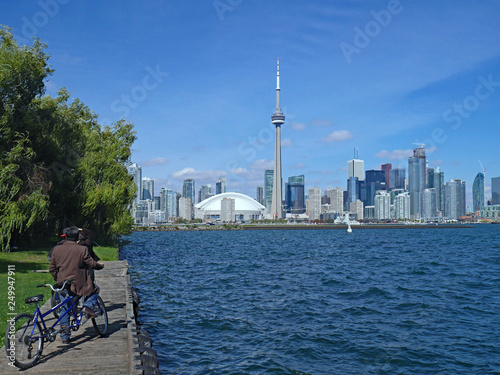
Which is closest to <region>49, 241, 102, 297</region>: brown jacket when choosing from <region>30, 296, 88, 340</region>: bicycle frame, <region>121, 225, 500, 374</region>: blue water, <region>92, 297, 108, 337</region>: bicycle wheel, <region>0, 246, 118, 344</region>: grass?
<region>30, 296, 88, 340</region>: bicycle frame

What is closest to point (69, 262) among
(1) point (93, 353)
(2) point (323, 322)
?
(1) point (93, 353)

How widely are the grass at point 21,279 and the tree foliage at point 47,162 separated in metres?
1.48

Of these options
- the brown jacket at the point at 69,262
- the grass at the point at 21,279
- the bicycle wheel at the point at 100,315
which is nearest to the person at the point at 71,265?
the brown jacket at the point at 69,262

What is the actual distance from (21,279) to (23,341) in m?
10.7

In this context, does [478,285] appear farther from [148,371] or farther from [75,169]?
[75,169]

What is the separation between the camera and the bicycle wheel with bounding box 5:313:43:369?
8.12 meters

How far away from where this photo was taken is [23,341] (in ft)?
27.2

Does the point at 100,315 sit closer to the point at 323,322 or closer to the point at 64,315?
the point at 64,315

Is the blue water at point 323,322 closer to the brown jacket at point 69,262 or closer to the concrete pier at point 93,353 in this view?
the concrete pier at point 93,353

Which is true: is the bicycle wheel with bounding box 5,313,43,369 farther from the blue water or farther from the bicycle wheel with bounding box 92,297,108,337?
the blue water

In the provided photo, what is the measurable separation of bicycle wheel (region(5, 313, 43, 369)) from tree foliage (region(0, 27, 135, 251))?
1801 centimetres

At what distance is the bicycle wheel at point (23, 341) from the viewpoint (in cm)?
812

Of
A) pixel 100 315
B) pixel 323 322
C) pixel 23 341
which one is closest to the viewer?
pixel 23 341

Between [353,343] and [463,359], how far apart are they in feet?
11.2
